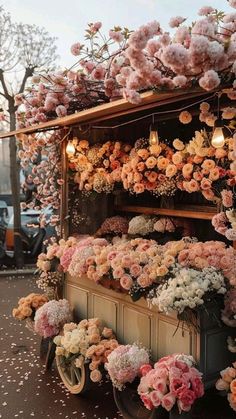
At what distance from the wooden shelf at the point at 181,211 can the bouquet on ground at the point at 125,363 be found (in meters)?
1.96

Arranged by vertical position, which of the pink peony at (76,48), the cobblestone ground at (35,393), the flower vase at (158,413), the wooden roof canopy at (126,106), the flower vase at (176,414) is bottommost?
the cobblestone ground at (35,393)

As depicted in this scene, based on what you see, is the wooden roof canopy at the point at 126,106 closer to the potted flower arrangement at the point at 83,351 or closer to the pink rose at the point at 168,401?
the potted flower arrangement at the point at 83,351

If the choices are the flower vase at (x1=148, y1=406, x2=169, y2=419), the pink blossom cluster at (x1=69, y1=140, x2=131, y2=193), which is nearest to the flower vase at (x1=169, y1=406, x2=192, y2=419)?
the flower vase at (x1=148, y1=406, x2=169, y2=419)

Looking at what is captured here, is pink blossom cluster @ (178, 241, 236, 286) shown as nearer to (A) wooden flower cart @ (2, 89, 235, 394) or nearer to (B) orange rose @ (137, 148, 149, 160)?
(A) wooden flower cart @ (2, 89, 235, 394)

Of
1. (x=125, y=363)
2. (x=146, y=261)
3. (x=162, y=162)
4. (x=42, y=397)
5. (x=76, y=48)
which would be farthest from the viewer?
(x=76, y=48)

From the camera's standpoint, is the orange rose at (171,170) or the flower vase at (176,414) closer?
the flower vase at (176,414)

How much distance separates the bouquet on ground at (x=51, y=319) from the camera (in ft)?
17.4

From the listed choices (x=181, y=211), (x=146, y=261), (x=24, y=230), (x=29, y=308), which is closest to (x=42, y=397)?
(x=29, y=308)

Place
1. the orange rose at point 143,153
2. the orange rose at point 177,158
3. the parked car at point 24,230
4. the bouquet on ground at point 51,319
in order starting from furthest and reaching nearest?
the parked car at point 24,230 < the orange rose at point 143,153 < the bouquet on ground at point 51,319 < the orange rose at point 177,158

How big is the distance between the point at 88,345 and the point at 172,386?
1.31 meters

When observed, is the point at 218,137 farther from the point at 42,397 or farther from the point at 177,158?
the point at 42,397

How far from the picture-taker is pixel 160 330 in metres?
4.38

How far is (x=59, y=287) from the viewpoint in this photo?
602 cm

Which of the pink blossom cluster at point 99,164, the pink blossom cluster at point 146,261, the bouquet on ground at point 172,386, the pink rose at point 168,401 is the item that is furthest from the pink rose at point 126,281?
the pink blossom cluster at point 99,164
